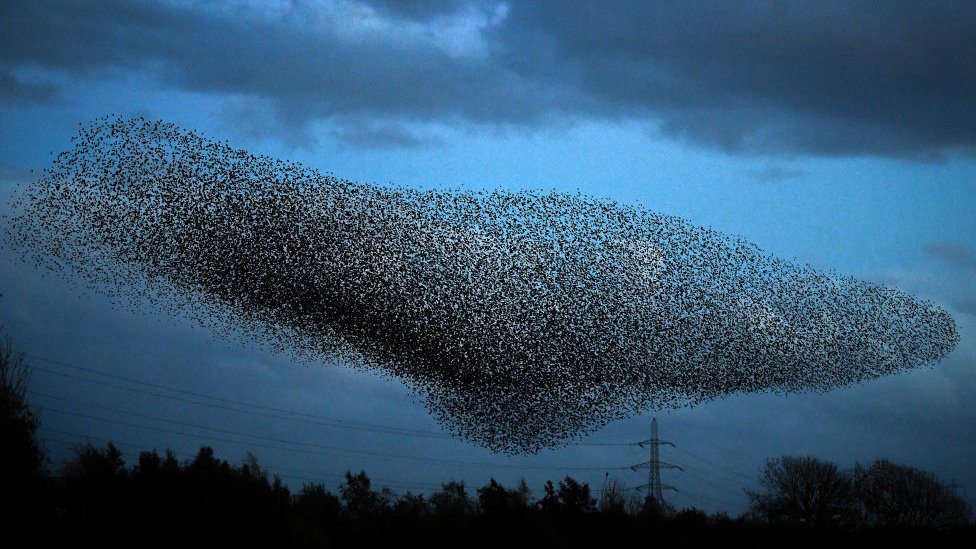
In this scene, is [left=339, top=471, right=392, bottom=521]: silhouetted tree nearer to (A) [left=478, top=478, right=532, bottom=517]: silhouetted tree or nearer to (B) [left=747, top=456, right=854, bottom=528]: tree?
(A) [left=478, top=478, right=532, bottom=517]: silhouetted tree

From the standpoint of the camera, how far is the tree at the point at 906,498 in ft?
235

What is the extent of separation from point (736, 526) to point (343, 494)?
50.7 ft

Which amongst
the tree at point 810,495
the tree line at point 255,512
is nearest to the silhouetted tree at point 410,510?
the tree line at point 255,512

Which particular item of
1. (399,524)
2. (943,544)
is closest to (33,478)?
(399,524)

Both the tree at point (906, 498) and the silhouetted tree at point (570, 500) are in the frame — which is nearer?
the silhouetted tree at point (570, 500)

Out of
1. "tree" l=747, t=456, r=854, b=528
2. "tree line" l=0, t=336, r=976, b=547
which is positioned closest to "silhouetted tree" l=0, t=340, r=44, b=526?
"tree line" l=0, t=336, r=976, b=547

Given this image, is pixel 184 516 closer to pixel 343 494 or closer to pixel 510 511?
pixel 510 511

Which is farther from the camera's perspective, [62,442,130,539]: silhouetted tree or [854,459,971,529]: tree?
[854,459,971,529]: tree

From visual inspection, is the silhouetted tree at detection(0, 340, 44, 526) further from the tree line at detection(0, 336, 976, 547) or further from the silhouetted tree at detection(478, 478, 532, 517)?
the silhouetted tree at detection(478, 478, 532, 517)

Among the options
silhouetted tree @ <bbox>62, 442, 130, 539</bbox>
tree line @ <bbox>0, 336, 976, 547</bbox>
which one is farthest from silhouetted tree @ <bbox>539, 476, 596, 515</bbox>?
silhouetted tree @ <bbox>62, 442, 130, 539</bbox>

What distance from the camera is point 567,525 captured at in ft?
90.1

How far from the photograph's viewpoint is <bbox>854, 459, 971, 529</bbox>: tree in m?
71.6

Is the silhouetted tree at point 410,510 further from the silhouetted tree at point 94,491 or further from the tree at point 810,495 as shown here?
the tree at point 810,495

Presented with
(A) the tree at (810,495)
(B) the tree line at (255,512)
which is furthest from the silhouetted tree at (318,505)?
(A) the tree at (810,495)
